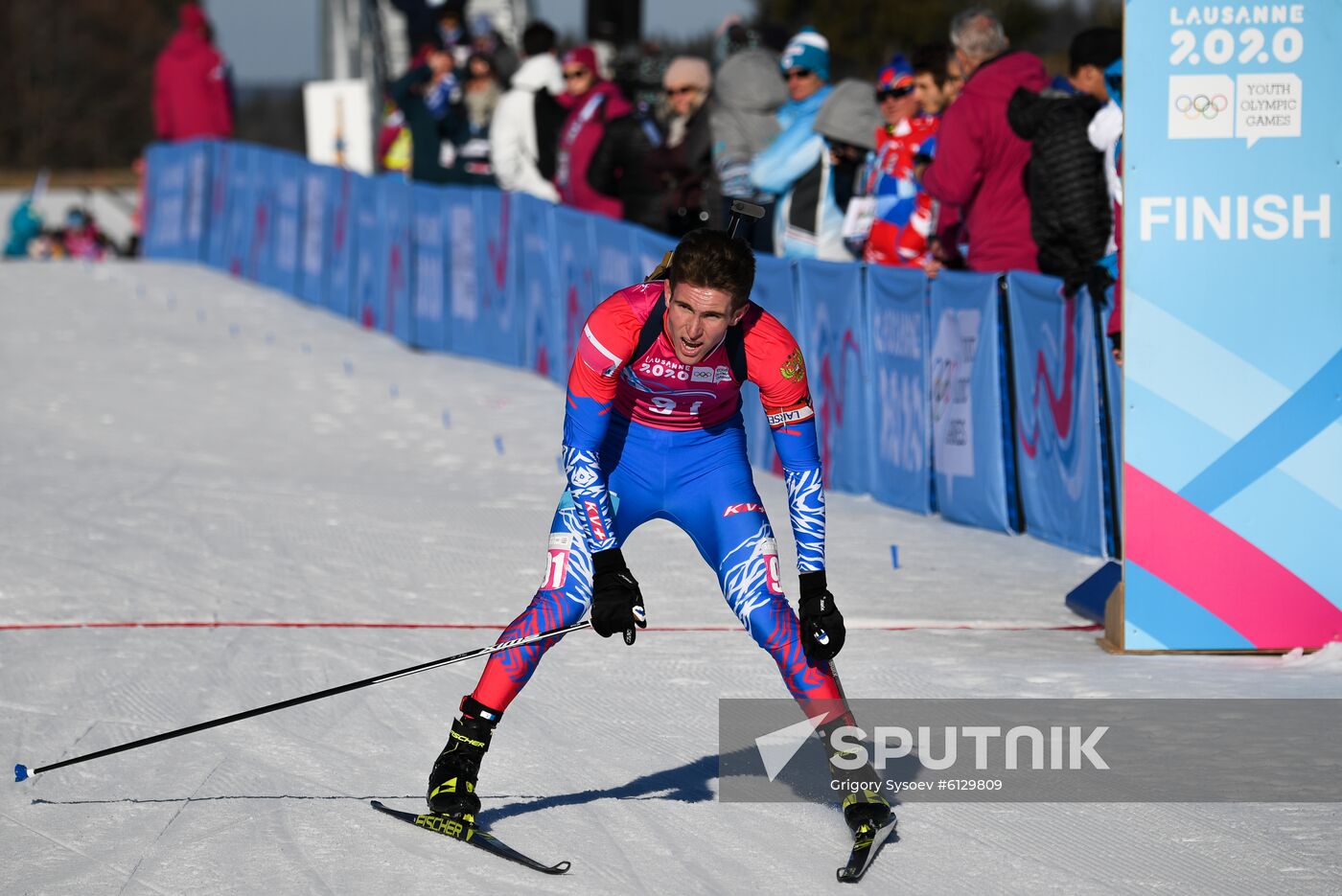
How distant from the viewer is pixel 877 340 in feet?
34.2

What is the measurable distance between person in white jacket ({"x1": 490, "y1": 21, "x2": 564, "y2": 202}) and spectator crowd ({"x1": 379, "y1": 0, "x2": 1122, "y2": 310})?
16 mm

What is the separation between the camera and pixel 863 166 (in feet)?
35.6

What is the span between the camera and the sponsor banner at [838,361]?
10562 mm

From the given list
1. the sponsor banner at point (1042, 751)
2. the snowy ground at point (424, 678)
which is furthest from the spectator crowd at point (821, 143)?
the sponsor banner at point (1042, 751)

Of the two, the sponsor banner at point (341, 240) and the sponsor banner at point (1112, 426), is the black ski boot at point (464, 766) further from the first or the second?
the sponsor banner at point (341, 240)

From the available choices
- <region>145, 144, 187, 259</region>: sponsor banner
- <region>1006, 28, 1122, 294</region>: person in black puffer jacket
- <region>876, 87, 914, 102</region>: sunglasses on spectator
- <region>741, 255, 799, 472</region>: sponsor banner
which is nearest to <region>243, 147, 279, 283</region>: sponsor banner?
<region>145, 144, 187, 259</region>: sponsor banner

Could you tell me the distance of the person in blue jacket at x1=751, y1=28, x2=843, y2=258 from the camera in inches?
427

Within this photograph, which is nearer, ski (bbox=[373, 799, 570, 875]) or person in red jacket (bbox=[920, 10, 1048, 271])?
ski (bbox=[373, 799, 570, 875])

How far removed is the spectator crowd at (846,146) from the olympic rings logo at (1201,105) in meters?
0.95

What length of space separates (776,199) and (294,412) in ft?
13.6

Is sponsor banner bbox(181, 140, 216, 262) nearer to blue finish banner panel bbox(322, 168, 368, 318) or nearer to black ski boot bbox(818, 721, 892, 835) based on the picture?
blue finish banner panel bbox(322, 168, 368, 318)

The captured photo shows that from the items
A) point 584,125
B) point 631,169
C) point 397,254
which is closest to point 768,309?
point 631,169

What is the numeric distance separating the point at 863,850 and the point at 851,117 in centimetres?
625

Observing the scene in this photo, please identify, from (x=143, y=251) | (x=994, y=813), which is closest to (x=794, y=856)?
(x=994, y=813)
